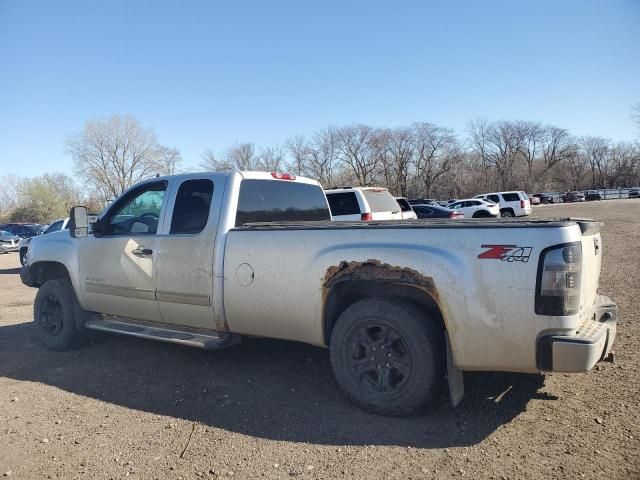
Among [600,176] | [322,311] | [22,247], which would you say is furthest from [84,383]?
[600,176]

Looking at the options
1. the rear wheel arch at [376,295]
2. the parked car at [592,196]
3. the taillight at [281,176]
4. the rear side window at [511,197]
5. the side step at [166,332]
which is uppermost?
the taillight at [281,176]

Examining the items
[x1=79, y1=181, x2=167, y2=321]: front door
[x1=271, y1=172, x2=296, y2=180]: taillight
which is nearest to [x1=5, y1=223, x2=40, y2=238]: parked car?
[x1=79, y1=181, x2=167, y2=321]: front door

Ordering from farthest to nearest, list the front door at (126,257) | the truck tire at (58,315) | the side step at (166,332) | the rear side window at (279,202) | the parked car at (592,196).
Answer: the parked car at (592,196) → the truck tire at (58,315) → the front door at (126,257) → the rear side window at (279,202) → the side step at (166,332)

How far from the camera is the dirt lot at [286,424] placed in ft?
9.76

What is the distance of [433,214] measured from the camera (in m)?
23.3

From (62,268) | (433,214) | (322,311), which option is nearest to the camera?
(322,311)

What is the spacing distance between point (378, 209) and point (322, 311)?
8.04m

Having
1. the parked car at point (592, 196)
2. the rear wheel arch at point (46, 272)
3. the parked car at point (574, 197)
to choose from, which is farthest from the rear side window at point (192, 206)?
the parked car at point (592, 196)

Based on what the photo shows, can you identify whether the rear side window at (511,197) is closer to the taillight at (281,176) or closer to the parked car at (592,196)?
the taillight at (281,176)

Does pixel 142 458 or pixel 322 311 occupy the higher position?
pixel 322 311

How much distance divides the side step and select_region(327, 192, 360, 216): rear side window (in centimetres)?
669

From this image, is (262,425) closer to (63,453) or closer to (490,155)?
(63,453)

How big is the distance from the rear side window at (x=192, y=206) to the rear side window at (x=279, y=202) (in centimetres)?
32

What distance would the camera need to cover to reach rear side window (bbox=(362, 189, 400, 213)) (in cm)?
1154
